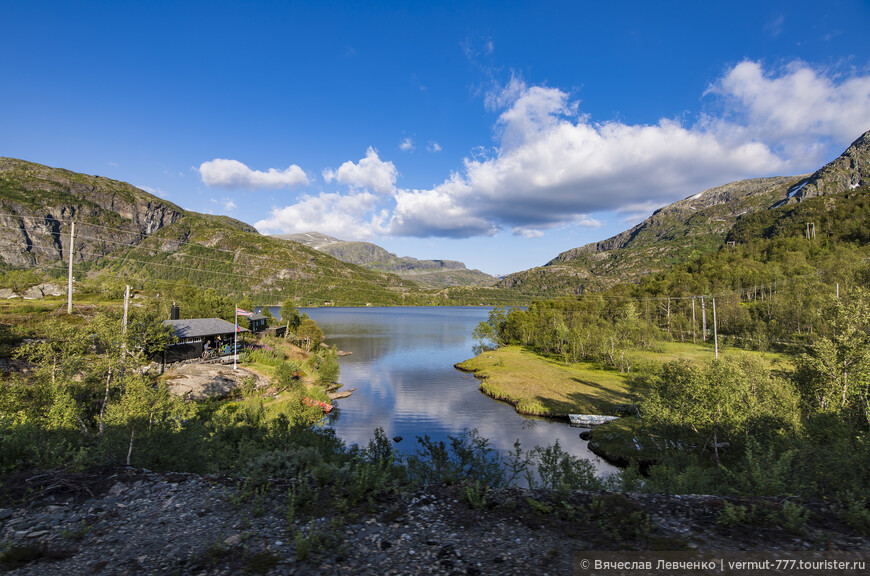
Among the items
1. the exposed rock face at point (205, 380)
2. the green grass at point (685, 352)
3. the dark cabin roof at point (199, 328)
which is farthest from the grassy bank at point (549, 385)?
the dark cabin roof at point (199, 328)

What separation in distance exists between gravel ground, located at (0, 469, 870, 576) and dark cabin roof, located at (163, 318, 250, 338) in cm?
4766

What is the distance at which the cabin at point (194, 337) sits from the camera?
4694 cm

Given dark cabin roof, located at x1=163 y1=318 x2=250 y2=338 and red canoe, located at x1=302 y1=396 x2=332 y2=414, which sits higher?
dark cabin roof, located at x1=163 y1=318 x2=250 y2=338

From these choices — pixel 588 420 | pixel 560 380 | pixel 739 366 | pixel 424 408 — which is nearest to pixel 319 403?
pixel 424 408

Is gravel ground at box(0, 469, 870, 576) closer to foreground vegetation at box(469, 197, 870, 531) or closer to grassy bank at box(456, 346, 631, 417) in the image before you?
foreground vegetation at box(469, 197, 870, 531)

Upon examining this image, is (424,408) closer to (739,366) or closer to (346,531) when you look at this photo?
(739,366)

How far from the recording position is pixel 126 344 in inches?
727

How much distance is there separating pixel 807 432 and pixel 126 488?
31608 millimetres

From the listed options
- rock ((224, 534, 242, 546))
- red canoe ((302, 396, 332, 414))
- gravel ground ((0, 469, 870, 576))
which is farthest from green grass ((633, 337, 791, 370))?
rock ((224, 534, 242, 546))

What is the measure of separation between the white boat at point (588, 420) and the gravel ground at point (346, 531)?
37701mm

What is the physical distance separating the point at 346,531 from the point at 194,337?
54.1m

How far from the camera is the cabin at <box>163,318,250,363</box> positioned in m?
46.9

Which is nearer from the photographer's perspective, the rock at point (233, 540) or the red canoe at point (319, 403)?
the rock at point (233, 540)

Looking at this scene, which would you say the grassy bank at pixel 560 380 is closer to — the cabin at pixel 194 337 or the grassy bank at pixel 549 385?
the grassy bank at pixel 549 385
